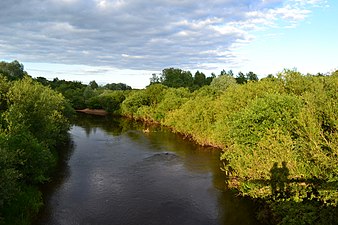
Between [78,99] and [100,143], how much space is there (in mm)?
68923

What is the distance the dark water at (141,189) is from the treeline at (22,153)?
6.44 ft

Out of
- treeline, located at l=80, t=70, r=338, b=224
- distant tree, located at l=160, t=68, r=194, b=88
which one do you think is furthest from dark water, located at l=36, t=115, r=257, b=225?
distant tree, located at l=160, t=68, r=194, b=88

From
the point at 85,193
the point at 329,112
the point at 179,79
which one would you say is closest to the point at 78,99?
the point at 179,79

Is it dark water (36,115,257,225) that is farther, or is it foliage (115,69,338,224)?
dark water (36,115,257,225)

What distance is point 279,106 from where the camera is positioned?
1137 inches

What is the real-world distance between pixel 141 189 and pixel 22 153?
11412 millimetres

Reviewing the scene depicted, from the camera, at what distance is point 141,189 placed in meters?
31.3

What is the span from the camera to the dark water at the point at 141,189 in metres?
25.4

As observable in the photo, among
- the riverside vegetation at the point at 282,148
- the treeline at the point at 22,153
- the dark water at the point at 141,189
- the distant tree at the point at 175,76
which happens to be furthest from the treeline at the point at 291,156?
the distant tree at the point at 175,76

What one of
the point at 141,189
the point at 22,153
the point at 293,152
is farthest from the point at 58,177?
the point at 293,152

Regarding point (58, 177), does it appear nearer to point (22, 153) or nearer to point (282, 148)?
point (22, 153)

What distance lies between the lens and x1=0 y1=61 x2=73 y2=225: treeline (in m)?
20.7

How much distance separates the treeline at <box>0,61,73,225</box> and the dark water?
1.96 meters

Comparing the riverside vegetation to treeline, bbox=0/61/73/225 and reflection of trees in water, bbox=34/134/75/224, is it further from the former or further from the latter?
reflection of trees in water, bbox=34/134/75/224
